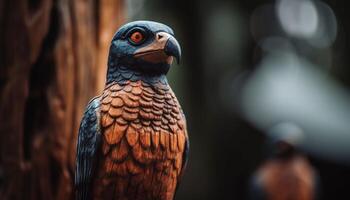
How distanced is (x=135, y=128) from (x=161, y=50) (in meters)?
0.22

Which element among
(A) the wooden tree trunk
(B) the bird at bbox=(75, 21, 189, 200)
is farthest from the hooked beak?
(A) the wooden tree trunk

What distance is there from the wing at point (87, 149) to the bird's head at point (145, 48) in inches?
5.7

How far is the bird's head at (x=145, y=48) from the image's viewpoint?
1.51 m

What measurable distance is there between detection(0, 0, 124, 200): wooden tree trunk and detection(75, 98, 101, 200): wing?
661 millimetres

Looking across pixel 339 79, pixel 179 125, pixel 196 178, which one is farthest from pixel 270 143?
pixel 179 125

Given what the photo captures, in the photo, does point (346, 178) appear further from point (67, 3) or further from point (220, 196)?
point (67, 3)

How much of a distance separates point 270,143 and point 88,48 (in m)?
2.26

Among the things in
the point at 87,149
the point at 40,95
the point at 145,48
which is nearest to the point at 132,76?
the point at 145,48

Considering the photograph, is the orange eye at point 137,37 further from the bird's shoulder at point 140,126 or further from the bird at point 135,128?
the bird's shoulder at point 140,126

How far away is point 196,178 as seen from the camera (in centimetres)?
571

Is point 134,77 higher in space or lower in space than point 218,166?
higher

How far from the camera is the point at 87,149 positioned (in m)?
1.55

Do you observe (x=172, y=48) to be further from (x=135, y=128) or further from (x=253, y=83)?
(x=253, y=83)

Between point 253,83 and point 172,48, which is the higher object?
point 172,48
